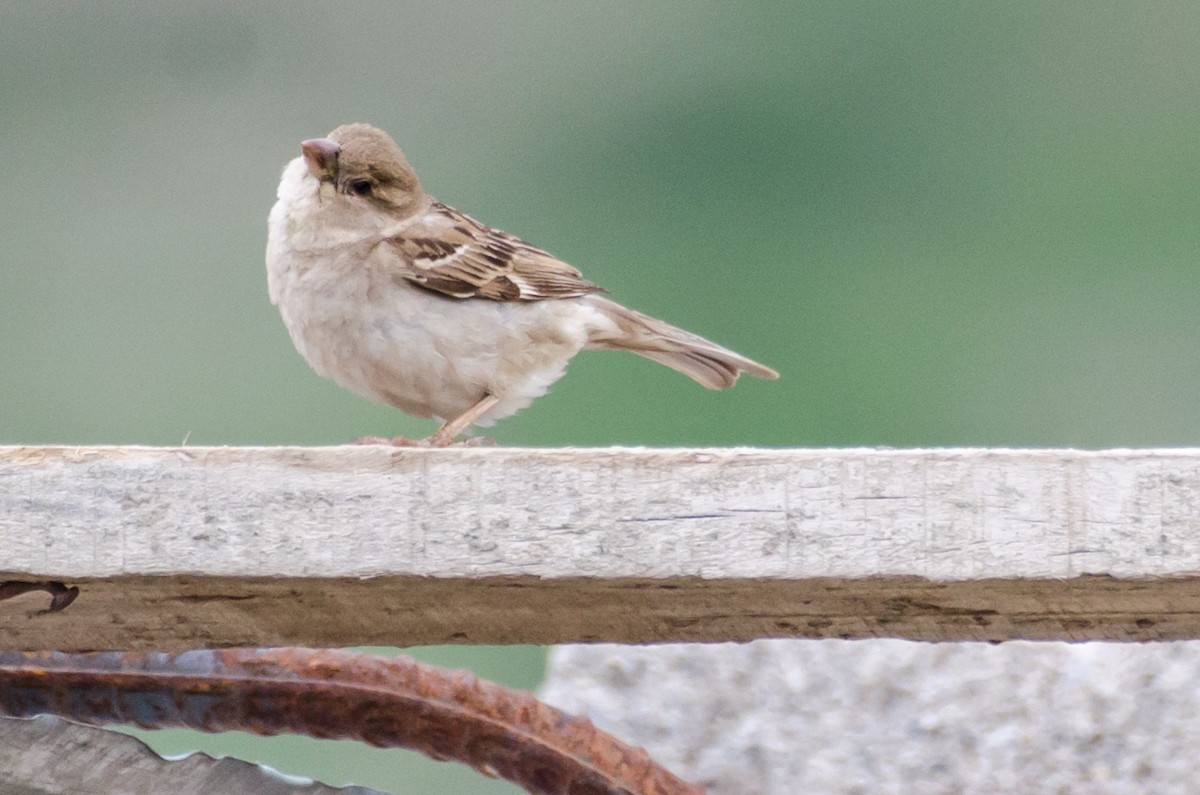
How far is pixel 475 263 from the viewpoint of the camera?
254 centimetres

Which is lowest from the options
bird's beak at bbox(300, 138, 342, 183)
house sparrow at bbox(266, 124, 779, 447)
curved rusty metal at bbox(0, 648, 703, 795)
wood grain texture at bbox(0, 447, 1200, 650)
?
curved rusty metal at bbox(0, 648, 703, 795)

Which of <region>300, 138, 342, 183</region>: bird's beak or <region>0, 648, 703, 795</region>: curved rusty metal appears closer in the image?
<region>0, 648, 703, 795</region>: curved rusty metal

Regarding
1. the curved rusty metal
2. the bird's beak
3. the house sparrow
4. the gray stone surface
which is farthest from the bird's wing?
the curved rusty metal

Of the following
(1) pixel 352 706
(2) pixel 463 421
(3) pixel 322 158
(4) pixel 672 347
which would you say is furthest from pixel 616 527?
(4) pixel 672 347

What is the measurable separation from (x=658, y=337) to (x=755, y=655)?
60 centimetres

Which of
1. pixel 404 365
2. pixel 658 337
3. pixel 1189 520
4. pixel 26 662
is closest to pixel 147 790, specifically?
pixel 26 662

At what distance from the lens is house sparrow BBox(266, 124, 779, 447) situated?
7.51ft

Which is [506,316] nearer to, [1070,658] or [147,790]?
[1070,658]

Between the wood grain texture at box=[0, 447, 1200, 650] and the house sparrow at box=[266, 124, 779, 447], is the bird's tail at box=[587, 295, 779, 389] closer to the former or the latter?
the house sparrow at box=[266, 124, 779, 447]

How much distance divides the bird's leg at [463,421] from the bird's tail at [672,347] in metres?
0.37

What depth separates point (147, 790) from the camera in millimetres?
1238

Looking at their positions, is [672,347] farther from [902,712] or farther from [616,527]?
[616,527]

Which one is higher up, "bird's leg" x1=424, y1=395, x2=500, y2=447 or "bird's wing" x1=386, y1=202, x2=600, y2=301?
"bird's wing" x1=386, y1=202, x2=600, y2=301

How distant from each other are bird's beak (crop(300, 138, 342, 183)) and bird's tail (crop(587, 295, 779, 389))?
55cm
